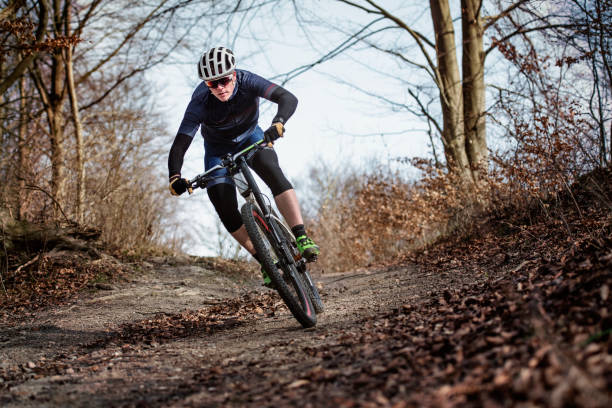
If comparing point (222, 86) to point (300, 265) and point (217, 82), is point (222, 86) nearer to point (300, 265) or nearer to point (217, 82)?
point (217, 82)

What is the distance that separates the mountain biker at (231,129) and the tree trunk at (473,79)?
24.1 ft

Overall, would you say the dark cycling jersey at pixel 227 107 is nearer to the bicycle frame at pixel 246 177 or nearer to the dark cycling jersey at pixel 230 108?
the dark cycling jersey at pixel 230 108

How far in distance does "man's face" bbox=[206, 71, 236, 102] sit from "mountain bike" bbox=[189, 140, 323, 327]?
56 centimetres

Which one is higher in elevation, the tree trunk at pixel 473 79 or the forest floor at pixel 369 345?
the tree trunk at pixel 473 79

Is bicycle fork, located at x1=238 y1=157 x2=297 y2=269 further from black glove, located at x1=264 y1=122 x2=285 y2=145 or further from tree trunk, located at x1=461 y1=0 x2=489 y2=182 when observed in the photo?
tree trunk, located at x1=461 y1=0 x2=489 y2=182

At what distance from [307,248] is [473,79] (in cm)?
838

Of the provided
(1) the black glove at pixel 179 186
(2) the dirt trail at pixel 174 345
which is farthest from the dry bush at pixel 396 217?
(1) the black glove at pixel 179 186

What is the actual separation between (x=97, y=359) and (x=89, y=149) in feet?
27.8

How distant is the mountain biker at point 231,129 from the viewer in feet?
14.6

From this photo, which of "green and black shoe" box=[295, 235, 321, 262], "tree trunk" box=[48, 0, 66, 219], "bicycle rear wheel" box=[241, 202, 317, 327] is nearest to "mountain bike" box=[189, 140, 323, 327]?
"bicycle rear wheel" box=[241, 202, 317, 327]

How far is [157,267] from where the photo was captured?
9430 millimetres

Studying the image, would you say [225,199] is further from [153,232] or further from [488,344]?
[153,232]

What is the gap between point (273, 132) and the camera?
14.1 feet

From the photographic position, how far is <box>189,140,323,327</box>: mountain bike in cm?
410
